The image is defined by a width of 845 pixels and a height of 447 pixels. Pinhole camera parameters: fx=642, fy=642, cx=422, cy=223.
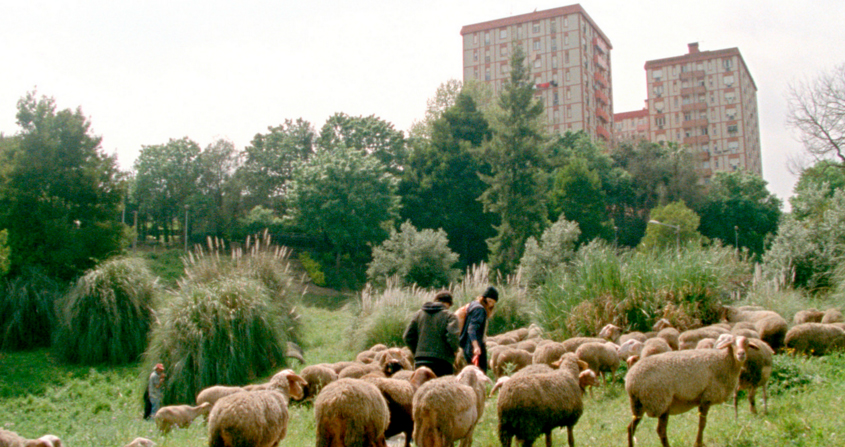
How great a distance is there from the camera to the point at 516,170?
129 ft

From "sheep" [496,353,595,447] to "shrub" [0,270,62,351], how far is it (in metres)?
18.4

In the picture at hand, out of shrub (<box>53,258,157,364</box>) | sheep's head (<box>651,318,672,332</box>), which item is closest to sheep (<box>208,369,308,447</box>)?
sheep's head (<box>651,318,672,332</box>)

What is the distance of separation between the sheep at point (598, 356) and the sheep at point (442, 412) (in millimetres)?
3645

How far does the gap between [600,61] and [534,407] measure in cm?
7776

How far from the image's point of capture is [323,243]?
43531 millimetres

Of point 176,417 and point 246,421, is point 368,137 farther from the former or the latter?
point 246,421

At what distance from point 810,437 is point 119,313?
16445mm

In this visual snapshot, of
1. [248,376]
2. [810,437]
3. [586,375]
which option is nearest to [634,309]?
[586,375]

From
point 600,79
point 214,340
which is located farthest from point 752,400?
point 600,79

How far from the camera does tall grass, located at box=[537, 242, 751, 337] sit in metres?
12.2

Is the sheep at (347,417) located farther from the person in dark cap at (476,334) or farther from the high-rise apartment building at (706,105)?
the high-rise apartment building at (706,105)

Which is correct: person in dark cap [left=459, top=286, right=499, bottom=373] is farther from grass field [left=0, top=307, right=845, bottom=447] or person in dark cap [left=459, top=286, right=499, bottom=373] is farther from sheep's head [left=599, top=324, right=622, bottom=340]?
sheep's head [left=599, top=324, right=622, bottom=340]

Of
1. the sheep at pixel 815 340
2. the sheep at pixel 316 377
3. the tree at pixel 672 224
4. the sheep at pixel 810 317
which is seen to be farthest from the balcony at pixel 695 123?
the sheep at pixel 316 377

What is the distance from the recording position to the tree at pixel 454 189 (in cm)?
4375
